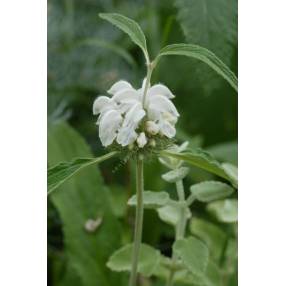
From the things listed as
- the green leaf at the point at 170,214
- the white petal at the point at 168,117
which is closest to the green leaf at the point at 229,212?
the green leaf at the point at 170,214

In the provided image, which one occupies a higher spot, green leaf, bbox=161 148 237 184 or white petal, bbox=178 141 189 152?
white petal, bbox=178 141 189 152

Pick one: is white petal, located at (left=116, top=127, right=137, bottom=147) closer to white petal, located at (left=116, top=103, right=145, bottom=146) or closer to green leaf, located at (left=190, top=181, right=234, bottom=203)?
white petal, located at (left=116, top=103, right=145, bottom=146)

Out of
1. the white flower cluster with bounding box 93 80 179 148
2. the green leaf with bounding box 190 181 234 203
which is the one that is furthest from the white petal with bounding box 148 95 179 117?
the green leaf with bounding box 190 181 234 203

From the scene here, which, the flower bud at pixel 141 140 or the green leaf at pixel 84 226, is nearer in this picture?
the flower bud at pixel 141 140

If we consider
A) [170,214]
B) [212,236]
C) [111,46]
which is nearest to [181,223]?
[170,214]

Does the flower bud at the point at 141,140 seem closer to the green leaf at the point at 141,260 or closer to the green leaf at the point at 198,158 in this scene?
the green leaf at the point at 198,158

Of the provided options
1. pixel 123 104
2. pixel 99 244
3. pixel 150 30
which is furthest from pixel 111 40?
pixel 123 104
